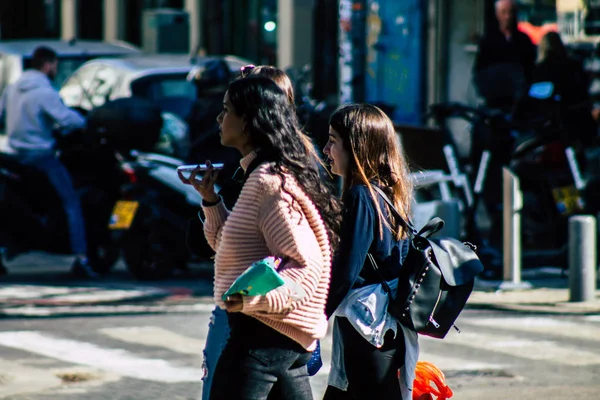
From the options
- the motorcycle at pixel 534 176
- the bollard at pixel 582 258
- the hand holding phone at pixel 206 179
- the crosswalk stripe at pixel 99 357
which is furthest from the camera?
the motorcycle at pixel 534 176

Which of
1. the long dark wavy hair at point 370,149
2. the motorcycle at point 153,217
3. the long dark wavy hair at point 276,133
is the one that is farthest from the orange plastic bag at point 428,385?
the motorcycle at point 153,217

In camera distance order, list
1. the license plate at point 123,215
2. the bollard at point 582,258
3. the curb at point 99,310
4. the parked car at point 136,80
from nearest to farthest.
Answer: the curb at point 99,310 < the bollard at point 582,258 < the license plate at point 123,215 < the parked car at point 136,80

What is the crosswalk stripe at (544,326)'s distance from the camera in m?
8.83

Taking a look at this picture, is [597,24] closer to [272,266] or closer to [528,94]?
[528,94]

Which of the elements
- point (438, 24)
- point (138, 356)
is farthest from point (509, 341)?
point (438, 24)

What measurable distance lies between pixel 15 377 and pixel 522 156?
18.0 ft

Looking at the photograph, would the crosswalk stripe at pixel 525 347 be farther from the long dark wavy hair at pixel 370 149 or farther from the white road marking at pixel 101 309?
the long dark wavy hair at pixel 370 149

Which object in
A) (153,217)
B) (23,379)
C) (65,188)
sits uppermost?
(65,188)

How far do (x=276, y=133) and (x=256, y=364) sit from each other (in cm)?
73

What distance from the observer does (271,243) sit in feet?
13.7

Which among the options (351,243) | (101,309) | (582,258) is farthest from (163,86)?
(351,243)

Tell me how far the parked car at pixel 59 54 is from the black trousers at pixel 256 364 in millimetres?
10739

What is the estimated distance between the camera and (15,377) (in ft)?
23.9

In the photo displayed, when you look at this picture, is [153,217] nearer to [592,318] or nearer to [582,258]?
[582,258]
